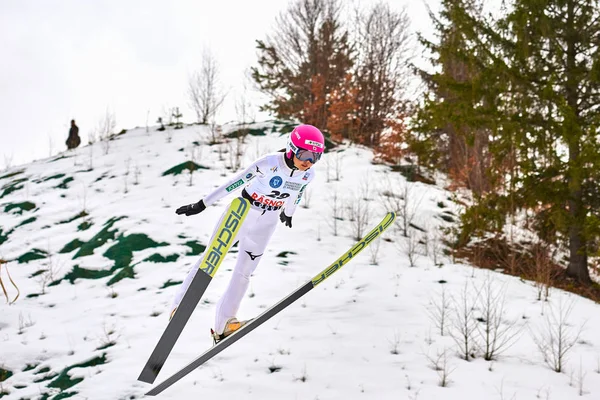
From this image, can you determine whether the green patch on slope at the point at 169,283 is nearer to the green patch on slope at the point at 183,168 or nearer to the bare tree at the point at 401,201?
the bare tree at the point at 401,201

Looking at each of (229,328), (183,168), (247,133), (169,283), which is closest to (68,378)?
(169,283)

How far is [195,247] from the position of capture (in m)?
7.88

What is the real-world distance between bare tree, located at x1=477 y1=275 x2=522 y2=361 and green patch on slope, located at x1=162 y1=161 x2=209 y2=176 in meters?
7.38

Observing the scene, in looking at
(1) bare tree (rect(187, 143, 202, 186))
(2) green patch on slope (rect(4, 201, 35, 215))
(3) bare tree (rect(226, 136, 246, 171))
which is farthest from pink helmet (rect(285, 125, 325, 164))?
(2) green patch on slope (rect(4, 201, 35, 215))

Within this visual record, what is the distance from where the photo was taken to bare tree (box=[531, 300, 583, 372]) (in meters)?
5.05

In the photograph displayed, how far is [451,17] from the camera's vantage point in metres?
8.30

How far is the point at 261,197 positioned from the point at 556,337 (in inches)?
183

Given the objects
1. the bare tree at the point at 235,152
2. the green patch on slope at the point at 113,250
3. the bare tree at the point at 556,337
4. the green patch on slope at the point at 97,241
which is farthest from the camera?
the bare tree at the point at 235,152

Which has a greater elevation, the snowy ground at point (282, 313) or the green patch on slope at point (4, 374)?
the snowy ground at point (282, 313)

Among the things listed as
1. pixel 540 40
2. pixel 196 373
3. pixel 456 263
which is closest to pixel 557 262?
pixel 456 263

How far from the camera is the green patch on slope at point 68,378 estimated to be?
4.95 metres

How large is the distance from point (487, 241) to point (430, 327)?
4.12 metres

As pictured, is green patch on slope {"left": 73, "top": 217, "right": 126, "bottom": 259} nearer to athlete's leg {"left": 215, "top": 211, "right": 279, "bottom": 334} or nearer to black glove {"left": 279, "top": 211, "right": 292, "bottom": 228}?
athlete's leg {"left": 215, "top": 211, "right": 279, "bottom": 334}

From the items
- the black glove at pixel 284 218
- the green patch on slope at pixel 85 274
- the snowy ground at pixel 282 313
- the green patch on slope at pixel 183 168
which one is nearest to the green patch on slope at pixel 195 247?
the snowy ground at pixel 282 313
